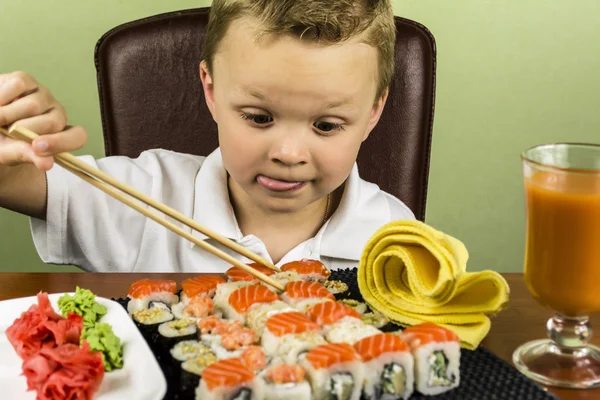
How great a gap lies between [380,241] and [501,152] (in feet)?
5.32

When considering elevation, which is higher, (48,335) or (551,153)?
(551,153)

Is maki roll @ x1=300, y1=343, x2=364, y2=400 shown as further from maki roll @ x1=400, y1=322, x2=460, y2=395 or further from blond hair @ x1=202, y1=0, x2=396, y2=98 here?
blond hair @ x1=202, y1=0, x2=396, y2=98

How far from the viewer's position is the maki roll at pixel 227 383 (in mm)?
820

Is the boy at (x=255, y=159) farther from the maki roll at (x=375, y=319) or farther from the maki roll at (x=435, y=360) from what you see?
the maki roll at (x=435, y=360)

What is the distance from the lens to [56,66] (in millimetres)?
2338

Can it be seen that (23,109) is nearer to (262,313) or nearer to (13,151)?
(13,151)

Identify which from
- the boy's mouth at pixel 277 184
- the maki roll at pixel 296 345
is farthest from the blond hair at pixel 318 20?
the maki roll at pixel 296 345

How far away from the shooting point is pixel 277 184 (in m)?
1.42

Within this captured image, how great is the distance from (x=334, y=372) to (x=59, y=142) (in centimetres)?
51

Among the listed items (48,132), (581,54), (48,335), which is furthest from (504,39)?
(48,335)

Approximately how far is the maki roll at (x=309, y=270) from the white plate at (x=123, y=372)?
0.27 meters

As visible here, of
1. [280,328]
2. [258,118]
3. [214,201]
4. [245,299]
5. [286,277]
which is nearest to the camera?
[280,328]

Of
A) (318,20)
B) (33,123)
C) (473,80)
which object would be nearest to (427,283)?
(318,20)

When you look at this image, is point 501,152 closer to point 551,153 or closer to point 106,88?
point 106,88
